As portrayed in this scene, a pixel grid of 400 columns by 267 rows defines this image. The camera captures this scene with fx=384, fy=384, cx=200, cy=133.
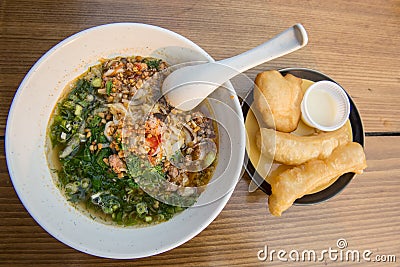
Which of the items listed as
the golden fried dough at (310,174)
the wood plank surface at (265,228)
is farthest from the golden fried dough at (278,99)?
the wood plank surface at (265,228)

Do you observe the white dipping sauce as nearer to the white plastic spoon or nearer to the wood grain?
the wood grain

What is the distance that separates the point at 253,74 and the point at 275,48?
511mm

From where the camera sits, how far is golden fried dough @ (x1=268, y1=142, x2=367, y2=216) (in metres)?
1.42

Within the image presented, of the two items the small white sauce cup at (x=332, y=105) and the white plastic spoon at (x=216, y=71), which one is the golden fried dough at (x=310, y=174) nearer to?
the small white sauce cup at (x=332, y=105)

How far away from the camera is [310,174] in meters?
1.48

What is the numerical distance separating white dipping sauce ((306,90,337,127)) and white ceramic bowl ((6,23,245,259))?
0.47 metres

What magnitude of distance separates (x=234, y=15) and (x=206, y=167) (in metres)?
0.70

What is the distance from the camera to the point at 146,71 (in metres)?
1.37

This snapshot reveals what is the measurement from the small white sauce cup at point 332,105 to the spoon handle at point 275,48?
19.4 inches

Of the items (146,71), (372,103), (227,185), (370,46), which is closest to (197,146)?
(227,185)

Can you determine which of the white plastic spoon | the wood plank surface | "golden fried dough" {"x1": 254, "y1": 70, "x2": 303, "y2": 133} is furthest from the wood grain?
the white plastic spoon

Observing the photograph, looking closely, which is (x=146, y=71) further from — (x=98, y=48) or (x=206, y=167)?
(x=206, y=167)

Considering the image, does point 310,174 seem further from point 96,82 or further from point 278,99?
point 96,82

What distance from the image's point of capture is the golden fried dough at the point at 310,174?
4.66 ft
